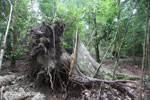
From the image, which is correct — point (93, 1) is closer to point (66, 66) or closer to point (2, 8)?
point (66, 66)

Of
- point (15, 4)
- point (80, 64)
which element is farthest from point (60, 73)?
point (15, 4)

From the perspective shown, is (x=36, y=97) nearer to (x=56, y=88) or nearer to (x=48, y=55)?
(x=56, y=88)

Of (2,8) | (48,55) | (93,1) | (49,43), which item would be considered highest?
(93,1)

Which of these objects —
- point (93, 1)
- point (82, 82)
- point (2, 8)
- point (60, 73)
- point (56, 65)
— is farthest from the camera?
point (93, 1)

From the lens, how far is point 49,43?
3373 millimetres

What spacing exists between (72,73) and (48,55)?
44.5 inches

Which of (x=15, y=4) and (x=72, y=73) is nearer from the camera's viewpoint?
(x=72, y=73)

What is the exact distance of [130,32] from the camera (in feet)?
19.9

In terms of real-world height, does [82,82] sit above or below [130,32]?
below

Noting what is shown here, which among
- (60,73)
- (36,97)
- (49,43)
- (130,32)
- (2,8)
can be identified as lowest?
(36,97)

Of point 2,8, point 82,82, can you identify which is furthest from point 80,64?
point 2,8

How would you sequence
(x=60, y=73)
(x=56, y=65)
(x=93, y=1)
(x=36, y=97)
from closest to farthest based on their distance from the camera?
(x=36, y=97), (x=56, y=65), (x=60, y=73), (x=93, y=1)

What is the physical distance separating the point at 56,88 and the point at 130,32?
19.7ft

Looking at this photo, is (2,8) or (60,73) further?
(2,8)
